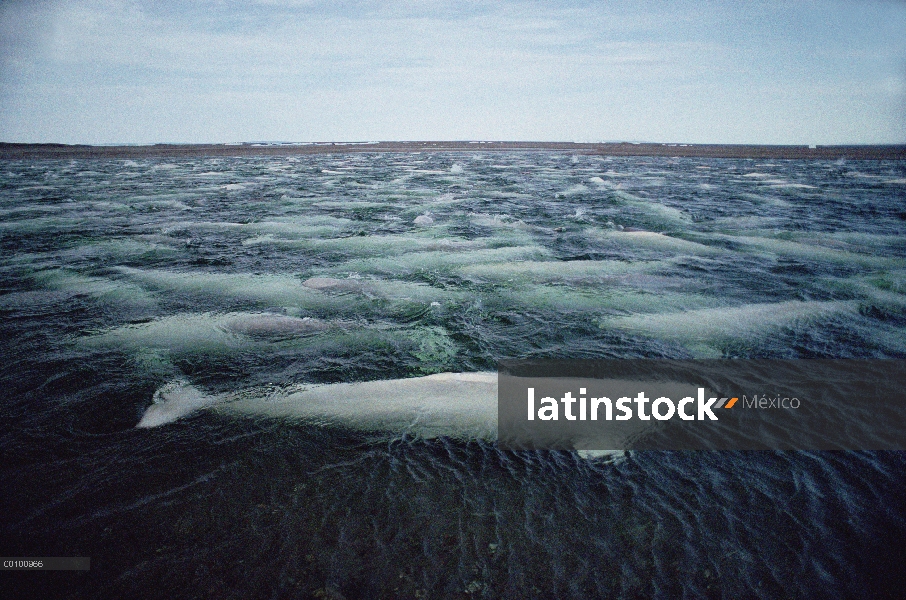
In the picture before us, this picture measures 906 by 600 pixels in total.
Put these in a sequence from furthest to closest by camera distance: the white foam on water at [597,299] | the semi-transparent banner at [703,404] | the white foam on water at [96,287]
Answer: the white foam on water at [96,287] < the white foam on water at [597,299] < the semi-transparent banner at [703,404]

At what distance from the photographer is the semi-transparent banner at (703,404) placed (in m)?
3.81

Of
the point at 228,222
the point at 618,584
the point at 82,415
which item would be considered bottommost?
the point at 618,584

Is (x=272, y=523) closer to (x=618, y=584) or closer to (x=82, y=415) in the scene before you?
(x=618, y=584)

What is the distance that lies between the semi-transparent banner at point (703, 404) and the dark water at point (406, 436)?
223mm

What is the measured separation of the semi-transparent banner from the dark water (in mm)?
223

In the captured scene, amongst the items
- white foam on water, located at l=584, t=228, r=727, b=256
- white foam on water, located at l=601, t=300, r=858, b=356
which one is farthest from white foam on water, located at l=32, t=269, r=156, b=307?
white foam on water, located at l=584, t=228, r=727, b=256

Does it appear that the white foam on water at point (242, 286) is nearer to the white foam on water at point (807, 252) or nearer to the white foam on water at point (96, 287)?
the white foam on water at point (96, 287)

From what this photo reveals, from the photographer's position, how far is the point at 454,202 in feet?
57.3

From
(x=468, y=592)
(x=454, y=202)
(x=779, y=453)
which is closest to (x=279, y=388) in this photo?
(x=468, y=592)

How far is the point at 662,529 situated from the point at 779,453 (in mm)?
1472

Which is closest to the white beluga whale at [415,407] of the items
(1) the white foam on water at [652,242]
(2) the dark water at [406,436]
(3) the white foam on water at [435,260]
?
(2) the dark water at [406,436]

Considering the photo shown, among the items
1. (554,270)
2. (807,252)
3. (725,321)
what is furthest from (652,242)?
(725,321)

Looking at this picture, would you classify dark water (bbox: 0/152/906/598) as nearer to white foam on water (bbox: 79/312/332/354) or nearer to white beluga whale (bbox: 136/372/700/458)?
white foam on water (bbox: 79/312/332/354)

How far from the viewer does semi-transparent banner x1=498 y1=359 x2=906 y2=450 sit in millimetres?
3814
